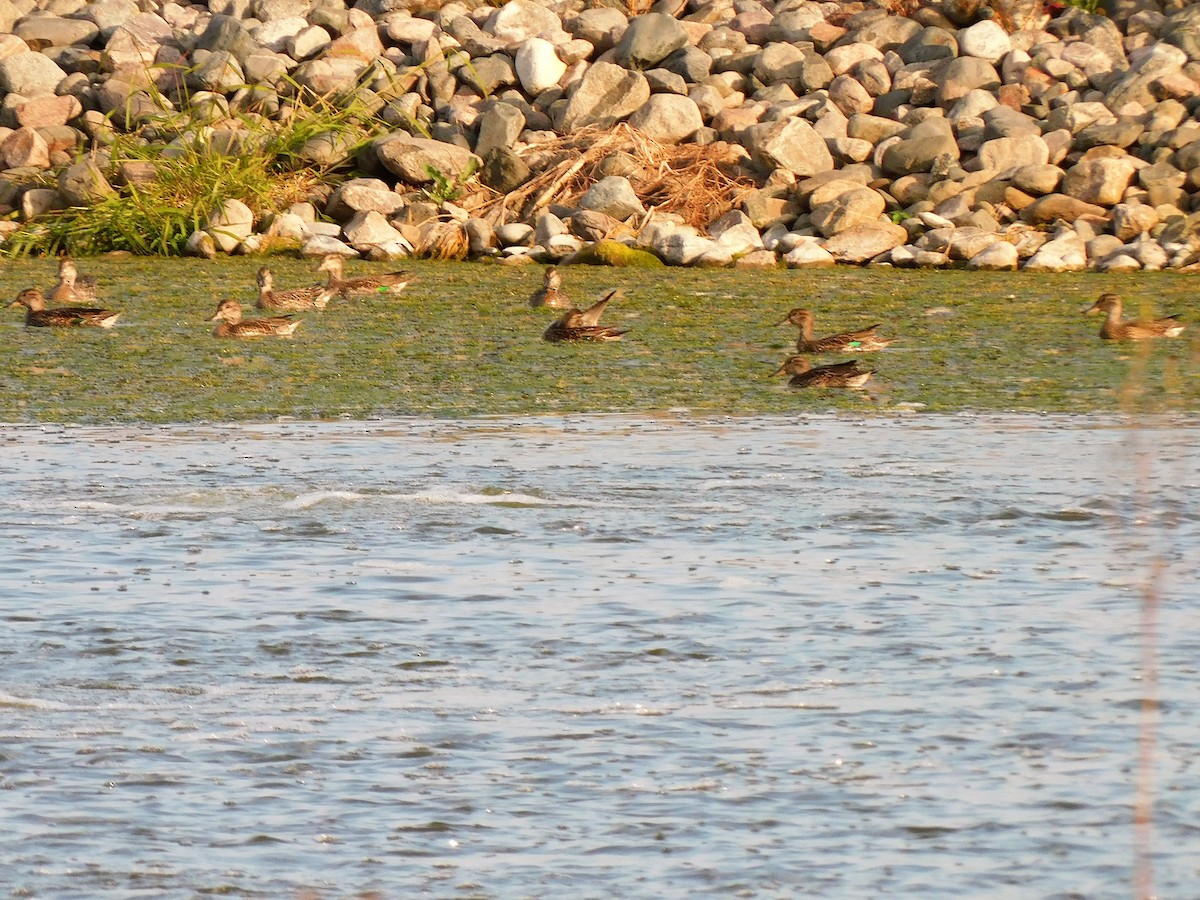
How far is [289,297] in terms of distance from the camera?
1590 centimetres

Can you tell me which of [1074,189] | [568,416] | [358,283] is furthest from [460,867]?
[1074,189]

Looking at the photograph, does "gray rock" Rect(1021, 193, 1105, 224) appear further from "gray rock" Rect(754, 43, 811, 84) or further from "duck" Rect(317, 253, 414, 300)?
"duck" Rect(317, 253, 414, 300)

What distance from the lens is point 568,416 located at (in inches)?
432

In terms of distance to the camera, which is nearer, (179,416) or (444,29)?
(179,416)

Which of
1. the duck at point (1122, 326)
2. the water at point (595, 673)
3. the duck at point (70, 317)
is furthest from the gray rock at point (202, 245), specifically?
the water at point (595, 673)

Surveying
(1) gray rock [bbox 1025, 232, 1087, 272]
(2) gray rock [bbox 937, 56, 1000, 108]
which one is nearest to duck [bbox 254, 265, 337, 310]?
(1) gray rock [bbox 1025, 232, 1087, 272]

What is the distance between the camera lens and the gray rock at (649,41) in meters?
22.8

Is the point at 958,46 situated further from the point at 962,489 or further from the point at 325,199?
the point at 962,489

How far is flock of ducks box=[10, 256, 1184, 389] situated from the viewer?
40.8 feet

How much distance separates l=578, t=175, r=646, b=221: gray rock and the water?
36.9 feet

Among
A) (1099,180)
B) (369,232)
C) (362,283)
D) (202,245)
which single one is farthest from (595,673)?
(1099,180)

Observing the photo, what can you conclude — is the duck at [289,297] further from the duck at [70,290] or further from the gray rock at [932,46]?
the gray rock at [932,46]

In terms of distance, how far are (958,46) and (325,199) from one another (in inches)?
271

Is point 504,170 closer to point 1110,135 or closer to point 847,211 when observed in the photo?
point 847,211
